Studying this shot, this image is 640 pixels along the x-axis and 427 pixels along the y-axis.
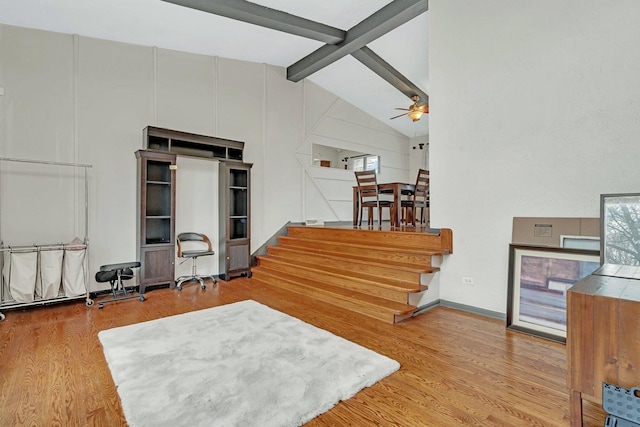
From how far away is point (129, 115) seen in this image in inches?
178

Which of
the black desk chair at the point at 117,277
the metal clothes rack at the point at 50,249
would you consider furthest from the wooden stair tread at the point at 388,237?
the metal clothes rack at the point at 50,249

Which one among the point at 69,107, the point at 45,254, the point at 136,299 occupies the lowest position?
the point at 136,299

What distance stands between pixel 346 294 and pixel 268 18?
4025 millimetres

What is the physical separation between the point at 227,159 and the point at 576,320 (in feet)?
16.7

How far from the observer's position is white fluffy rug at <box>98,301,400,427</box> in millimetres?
1694

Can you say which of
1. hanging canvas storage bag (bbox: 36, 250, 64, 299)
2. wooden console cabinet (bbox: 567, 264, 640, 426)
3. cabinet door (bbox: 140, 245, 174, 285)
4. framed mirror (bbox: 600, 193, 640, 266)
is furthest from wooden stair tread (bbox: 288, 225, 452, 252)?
hanging canvas storage bag (bbox: 36, 250, 64, 299)

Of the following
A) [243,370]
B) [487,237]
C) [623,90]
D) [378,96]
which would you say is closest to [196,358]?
[243,370]

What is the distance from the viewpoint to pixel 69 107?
4.07 metres

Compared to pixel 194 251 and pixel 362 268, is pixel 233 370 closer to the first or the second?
pixel 362 268

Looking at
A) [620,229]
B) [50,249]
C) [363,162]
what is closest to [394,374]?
[620,229]

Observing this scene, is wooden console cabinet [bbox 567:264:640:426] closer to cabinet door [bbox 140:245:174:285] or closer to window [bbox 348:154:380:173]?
cabinet door [bbox 140:245:174:285]

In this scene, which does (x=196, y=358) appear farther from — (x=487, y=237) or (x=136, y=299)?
(x=487, y=237)

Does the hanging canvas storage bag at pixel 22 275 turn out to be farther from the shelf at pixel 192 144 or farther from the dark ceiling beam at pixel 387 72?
the dark ceiling beam at pixel 387 72

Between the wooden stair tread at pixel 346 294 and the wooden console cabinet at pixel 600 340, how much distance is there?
5.97 ft
